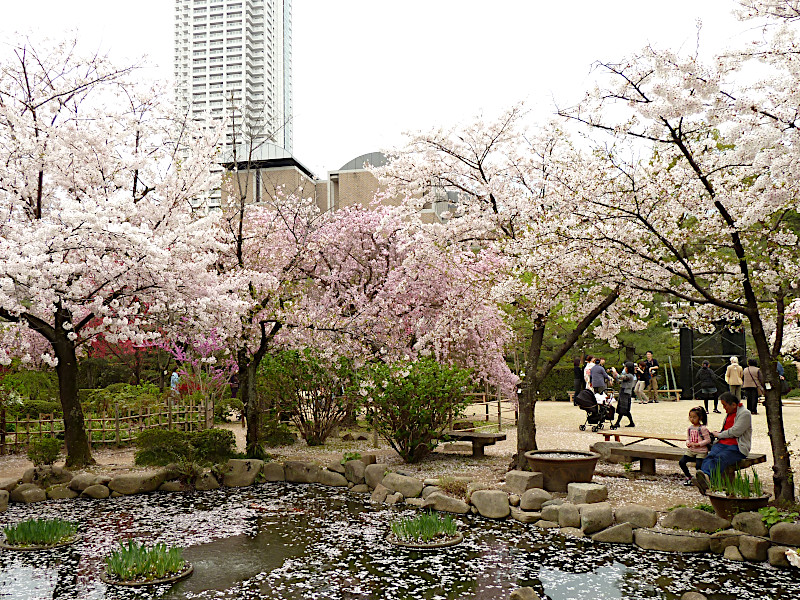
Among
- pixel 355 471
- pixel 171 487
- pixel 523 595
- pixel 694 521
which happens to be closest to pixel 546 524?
pixel 694 521

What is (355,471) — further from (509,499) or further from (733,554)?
(733,554)

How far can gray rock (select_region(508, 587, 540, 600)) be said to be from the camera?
4.62 meters

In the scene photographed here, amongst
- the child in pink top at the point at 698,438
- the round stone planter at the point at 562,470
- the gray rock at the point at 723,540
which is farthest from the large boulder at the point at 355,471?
the gray rock at the point at 723,540

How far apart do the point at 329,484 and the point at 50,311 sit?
174 inches

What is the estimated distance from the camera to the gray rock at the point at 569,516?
6840 millimetres

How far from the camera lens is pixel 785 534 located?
18.5 ft

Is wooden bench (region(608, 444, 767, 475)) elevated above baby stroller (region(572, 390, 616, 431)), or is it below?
below

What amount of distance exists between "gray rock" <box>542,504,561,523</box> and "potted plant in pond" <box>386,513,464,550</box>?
1.13 metres

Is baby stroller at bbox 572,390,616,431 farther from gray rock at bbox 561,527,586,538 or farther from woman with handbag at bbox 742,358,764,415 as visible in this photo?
gray rock at bbox 561,527,586,538

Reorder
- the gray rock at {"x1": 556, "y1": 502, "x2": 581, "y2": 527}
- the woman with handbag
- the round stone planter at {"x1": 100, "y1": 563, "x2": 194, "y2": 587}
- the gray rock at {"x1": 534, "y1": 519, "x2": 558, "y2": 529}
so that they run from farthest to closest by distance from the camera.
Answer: the woman with handbag
the gray rock at {"x1": 534, "y1": 519, "x2": 558, "y2": 529}
the gray rock at {"x1": 556, "y1": 502, "x2": 581, "y2": 527}
the round stone planter at {"x1": 100, "y1": 563, "x2": 194, "y2": 587}

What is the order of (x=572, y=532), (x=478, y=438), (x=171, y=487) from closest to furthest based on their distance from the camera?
(x=572, y=532) < (x=171, y=487) < (x=478, y=438)

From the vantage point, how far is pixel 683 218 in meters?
7.96

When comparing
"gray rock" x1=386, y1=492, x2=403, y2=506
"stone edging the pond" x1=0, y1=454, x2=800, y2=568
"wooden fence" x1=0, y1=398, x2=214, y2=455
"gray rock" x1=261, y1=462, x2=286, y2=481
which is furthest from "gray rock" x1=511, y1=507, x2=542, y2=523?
"wooden fence" x1=0, y1=398, x2=214, y2=455

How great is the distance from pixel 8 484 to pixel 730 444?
8730 mm
